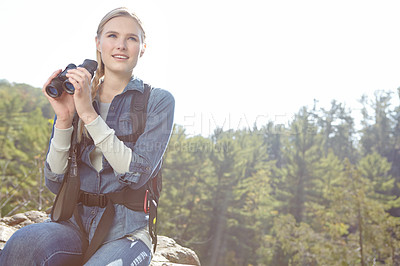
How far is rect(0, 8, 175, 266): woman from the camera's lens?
1.43 meters

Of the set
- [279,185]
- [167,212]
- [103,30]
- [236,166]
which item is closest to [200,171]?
[236,166]

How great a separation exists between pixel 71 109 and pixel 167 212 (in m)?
21.3

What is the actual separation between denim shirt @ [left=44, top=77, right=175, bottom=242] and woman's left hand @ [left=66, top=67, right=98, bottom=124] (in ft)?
0.67

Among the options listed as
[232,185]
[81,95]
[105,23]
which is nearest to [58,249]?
[81,95]

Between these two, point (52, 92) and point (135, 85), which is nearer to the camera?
point (52, 92)

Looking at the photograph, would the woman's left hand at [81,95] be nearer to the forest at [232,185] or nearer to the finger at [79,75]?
the finger at [79,75]

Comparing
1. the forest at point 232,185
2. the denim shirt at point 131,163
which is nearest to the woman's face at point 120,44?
the denim shirt at point 131,163

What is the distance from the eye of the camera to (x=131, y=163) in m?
1.52

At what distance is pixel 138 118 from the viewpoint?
1694 millimetres

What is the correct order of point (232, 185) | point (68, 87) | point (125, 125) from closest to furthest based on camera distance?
point (68, 87) < point (125, 125) < point (232, 185)

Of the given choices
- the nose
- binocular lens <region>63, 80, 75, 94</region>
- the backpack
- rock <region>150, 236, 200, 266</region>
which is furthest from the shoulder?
rock <region>150, 236, 200, 266</region>

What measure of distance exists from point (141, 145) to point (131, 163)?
10cm

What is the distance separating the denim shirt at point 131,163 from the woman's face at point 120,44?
11 centimetres

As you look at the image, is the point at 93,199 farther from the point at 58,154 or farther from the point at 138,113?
the point at 138,113
